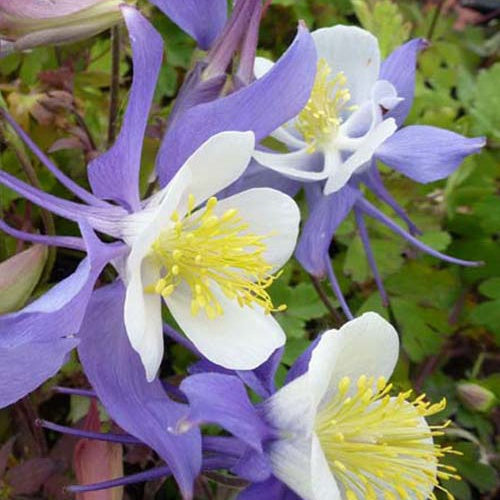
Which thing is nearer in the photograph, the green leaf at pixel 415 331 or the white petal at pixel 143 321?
the white petal at pixel 143 321

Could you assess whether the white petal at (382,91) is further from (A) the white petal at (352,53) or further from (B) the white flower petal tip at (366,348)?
(B) the white flower petal tip at (366,348)

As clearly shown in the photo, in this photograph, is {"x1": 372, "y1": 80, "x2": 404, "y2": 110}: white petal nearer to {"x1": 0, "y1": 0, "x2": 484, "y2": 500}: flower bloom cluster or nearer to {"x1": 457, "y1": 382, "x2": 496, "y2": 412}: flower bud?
{"x1": 0, "y1": 0, "x2": 484, "y2": 500}: flower bloom cluster

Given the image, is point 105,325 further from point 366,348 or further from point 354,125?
point 354,125

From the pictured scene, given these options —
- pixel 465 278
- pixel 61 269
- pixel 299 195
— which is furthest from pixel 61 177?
pixel 465 278

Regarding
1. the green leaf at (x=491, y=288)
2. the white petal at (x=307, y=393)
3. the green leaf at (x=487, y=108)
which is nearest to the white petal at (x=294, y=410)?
the white petal at (x=307, y=393)

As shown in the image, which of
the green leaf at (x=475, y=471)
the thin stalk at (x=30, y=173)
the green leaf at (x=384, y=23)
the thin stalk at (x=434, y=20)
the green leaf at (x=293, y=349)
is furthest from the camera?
the thin stalk at (x=434, y=20)

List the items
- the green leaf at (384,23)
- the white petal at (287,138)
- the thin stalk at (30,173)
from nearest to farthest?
the thin stalk at (30,173) < the white petal at (287,138) < the green leaf at (384,23)

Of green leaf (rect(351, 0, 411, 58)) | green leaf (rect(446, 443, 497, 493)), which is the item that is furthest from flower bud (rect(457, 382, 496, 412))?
green leaf (rect(351, 0, 411, 58))
